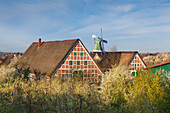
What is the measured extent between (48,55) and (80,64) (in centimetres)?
637

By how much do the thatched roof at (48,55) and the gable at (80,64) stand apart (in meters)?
0.90

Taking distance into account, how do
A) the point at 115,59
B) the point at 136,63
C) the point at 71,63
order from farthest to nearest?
the point at 115,59 < the point at 136,63 < the point at 71,63

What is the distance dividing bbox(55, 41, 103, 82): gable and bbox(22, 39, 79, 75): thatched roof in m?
0.90

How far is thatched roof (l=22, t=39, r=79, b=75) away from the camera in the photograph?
2802cm

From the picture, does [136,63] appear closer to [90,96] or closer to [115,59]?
[115,59]

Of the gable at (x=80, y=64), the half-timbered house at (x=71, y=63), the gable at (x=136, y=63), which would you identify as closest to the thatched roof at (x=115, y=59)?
the gable at (x=136, y=63)

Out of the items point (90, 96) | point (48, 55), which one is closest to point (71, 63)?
point (48, 55)

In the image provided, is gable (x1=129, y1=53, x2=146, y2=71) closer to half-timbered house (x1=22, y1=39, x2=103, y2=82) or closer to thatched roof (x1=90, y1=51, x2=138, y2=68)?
thatched roof (x1=90, y1=51, x2=138, y2=68)

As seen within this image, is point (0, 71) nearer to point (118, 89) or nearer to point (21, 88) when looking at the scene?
point (21, 88)

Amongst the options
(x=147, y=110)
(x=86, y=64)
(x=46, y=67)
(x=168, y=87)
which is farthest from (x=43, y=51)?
(x=147, y=110)

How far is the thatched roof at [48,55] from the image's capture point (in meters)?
28.0

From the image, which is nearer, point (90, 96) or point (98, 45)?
point (90, 96)

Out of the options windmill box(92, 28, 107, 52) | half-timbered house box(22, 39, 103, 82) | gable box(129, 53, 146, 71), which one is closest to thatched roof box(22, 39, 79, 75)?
half-timbered house box(22, 39, 103, 82)

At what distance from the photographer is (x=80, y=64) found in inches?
1137
